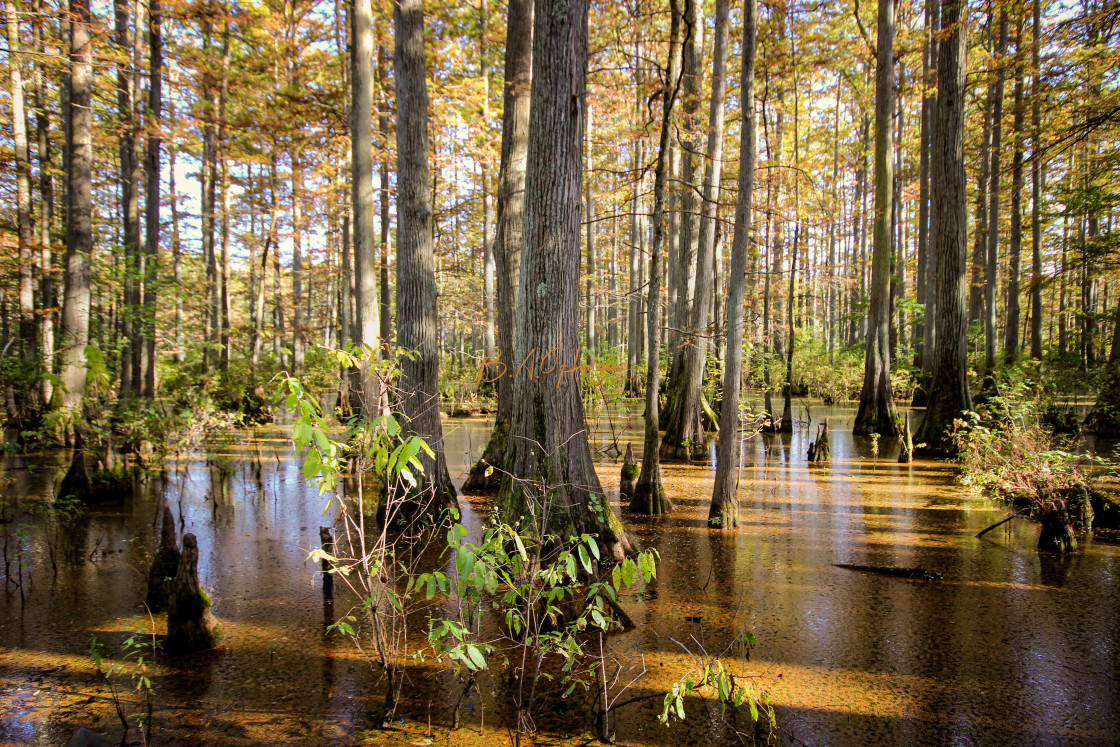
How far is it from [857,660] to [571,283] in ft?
11.6

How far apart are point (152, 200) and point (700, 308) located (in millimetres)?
12902

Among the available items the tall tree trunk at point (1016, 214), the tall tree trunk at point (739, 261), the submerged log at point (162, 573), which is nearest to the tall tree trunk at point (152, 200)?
the submerged log at point (162, 573)

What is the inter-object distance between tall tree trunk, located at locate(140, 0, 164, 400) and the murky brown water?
248 inches

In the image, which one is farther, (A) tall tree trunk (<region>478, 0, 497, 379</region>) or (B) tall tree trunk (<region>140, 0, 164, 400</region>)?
(A) tall tree trunk (<region>478, 0, 497, 379</region>)

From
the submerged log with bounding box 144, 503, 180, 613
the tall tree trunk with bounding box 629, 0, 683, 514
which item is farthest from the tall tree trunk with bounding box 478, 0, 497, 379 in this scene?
the submerged log with bounding box 144, 503, 180, 613

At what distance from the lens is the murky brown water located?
3.04 meters

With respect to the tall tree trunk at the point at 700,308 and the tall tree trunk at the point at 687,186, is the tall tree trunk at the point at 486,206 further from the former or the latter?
the tall tree trunk at the point at 700,308

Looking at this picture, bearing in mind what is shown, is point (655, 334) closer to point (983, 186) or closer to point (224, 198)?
point (224, 198)

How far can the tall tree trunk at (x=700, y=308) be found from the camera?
8.73m

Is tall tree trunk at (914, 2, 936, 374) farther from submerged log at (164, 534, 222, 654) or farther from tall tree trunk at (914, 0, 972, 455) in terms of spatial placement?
submerged log at (164, 534, 222, 654)

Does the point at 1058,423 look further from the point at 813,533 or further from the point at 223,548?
the point at 223,548

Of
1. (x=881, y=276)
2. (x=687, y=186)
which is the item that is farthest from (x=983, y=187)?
(x=687, y=186)

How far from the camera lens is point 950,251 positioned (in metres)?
10.6

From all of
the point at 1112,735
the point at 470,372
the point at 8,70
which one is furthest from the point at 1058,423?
the point at 8,70
